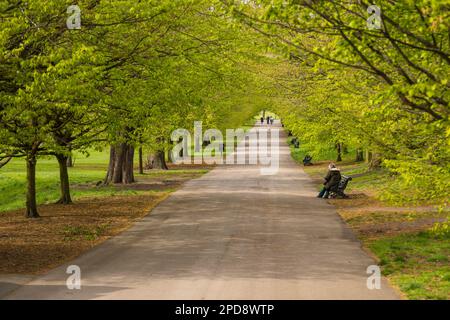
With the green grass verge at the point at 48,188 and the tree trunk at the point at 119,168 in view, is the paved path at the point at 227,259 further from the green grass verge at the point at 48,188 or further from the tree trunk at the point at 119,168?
the tree trunk at the point at 119,168

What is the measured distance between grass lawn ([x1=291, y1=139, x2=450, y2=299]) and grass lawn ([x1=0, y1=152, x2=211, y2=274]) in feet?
23.1

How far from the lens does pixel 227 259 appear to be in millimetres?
14453

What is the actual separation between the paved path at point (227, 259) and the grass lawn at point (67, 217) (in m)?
0.75

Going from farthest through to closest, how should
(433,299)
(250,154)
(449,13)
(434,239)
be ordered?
(250,154)
(434,239)
(433,299)
(449,13)

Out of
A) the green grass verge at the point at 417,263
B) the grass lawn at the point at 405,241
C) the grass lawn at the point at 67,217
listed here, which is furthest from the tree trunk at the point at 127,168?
the green grass verge at the point at 417,263

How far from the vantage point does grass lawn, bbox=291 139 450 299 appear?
11.8 m

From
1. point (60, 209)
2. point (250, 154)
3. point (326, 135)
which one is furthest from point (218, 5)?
point (250, 154)

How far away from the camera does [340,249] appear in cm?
1576

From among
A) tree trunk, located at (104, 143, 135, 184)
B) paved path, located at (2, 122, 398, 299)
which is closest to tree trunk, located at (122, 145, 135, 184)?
tree trunk, located at (104, 143, 135, 184)

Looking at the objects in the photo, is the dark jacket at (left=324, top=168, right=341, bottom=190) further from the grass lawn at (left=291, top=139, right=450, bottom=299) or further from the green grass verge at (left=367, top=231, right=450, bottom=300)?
the green grass verge at (left=367, top=231, right=450, bottom=300)

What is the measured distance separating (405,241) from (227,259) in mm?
4901

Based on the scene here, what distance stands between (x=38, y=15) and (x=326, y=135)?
77.7 ft

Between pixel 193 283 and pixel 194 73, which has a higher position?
pixel 194 73

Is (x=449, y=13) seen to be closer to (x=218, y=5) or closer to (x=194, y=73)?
(x=218, y=5)
